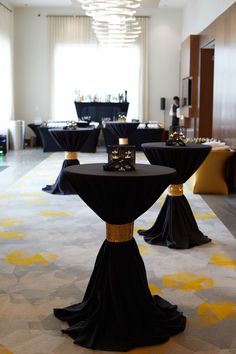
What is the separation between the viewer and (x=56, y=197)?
755 centimetres

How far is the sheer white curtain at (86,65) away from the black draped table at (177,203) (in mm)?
11407

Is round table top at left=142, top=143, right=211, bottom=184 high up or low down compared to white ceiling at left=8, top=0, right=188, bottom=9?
down

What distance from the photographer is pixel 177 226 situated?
16.6ft

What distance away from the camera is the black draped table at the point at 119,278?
2969 millimetres

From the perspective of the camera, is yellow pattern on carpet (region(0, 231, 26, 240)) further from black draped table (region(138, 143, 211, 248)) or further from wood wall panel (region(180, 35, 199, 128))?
wood wall panel (region(180, 35, 199, 128))

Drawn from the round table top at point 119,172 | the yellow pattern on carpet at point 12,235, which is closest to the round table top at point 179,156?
the round table top at point 119,172

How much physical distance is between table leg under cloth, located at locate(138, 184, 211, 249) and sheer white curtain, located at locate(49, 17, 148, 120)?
1143cm

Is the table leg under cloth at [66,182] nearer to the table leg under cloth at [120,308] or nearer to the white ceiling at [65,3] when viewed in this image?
the table leg under cloth at [120,308]

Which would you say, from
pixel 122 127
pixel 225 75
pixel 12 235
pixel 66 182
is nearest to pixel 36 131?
pixel 122 127

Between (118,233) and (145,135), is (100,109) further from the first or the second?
(118,233)

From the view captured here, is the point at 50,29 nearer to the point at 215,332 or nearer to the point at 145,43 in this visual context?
the point at 145,43

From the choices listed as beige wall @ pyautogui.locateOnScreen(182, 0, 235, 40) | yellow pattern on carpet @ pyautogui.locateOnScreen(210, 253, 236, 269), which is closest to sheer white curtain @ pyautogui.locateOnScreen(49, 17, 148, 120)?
beige wall @ pyautogui.locateOnScreen(182, 0, 235, 40)

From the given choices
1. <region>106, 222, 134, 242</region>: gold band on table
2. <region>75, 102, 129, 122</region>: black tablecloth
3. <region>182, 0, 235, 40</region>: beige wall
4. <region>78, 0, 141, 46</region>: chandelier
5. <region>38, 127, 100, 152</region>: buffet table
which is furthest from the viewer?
<region>75, 102, 129, 122</region>: black tablecloth

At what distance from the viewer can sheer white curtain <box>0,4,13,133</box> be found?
47.4 feet
